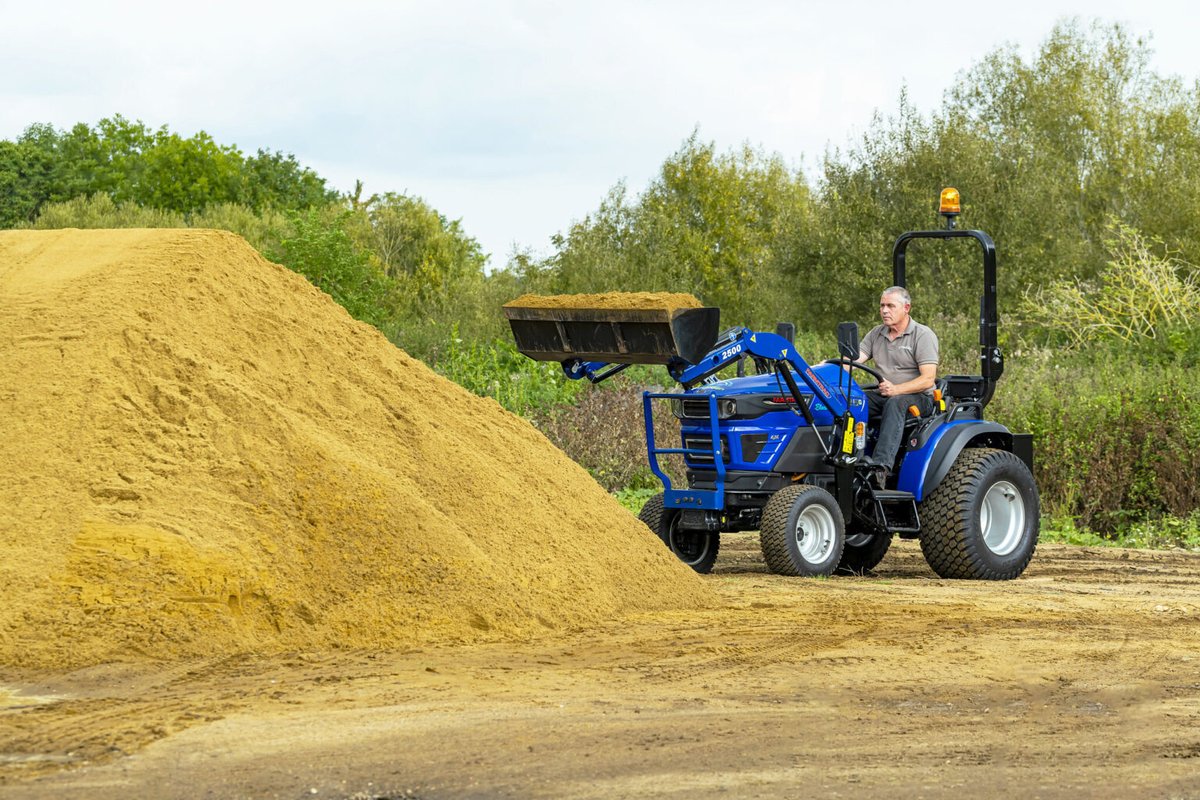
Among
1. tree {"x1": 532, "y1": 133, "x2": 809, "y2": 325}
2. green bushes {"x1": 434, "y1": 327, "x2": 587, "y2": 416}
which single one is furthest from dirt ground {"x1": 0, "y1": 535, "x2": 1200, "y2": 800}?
tree {"x1": 532, "y1": 133, "x2": 809, "y2": 325}

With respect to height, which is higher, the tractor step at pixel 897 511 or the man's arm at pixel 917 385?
the man's arm at pixel 917 385

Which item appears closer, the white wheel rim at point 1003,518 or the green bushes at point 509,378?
the white wheel rim at point 1003,518

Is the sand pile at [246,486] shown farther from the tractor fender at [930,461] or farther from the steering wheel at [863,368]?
the tractor fender at [930,461]

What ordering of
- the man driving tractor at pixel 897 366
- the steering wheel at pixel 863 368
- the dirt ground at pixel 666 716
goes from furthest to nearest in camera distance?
the man driving tractor at pixel 897 366 < the steering wheel at pixel 863 368 < the dirt ground at pixel 666 716

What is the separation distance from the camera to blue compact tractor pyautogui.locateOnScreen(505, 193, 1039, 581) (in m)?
9.85

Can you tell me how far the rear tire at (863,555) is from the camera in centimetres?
1083

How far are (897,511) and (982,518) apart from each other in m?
0.62

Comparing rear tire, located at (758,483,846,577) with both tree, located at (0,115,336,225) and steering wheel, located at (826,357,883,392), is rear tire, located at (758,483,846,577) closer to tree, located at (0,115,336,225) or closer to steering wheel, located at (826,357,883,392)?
steering wheel, located at (826,357,883,392)

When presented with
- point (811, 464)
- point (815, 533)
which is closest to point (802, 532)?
point (815, 533)

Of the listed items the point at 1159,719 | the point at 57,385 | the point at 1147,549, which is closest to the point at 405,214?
the point at 1147,549

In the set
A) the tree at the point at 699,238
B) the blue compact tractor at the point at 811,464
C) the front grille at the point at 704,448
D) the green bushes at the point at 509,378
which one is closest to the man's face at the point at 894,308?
the blue compact tractor at the point at 811,464

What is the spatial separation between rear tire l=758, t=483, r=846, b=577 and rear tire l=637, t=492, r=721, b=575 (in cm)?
68

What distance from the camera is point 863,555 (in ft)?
35.9

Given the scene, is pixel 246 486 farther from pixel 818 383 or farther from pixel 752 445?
pixel 818 383
